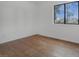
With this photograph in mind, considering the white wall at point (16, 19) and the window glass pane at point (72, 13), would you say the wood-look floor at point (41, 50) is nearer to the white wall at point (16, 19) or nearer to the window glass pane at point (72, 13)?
the window glass pane at point (72, 13)

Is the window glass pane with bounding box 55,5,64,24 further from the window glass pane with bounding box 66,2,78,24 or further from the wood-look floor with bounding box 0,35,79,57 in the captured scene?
the wood-look floor with bounding box 0,35,79,57

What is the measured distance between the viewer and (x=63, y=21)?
216 inches

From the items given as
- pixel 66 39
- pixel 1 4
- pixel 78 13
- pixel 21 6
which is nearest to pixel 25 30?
pixel 21 6

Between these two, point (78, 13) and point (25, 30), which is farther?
point (25, 30)

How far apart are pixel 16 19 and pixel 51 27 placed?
6.10 feet

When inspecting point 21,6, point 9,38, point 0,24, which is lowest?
point 9,38

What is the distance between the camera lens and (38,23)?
6891 millimetres

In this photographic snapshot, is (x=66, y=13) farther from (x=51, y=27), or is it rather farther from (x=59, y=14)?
(x=51, y=27)

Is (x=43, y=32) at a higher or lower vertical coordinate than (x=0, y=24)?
lower

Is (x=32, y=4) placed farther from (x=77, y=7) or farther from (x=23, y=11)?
(x=77, y=7)

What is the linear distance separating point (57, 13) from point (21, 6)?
1.93m

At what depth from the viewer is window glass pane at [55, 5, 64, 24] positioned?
553 centimetres

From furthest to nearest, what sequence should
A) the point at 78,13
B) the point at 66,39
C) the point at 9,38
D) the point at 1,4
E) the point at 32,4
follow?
the point at 32,4, the point at 9,38, the point at 1,4, the point at 66,39, the point at 78,13

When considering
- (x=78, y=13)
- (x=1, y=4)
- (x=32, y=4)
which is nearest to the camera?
(x=78, y=13)
